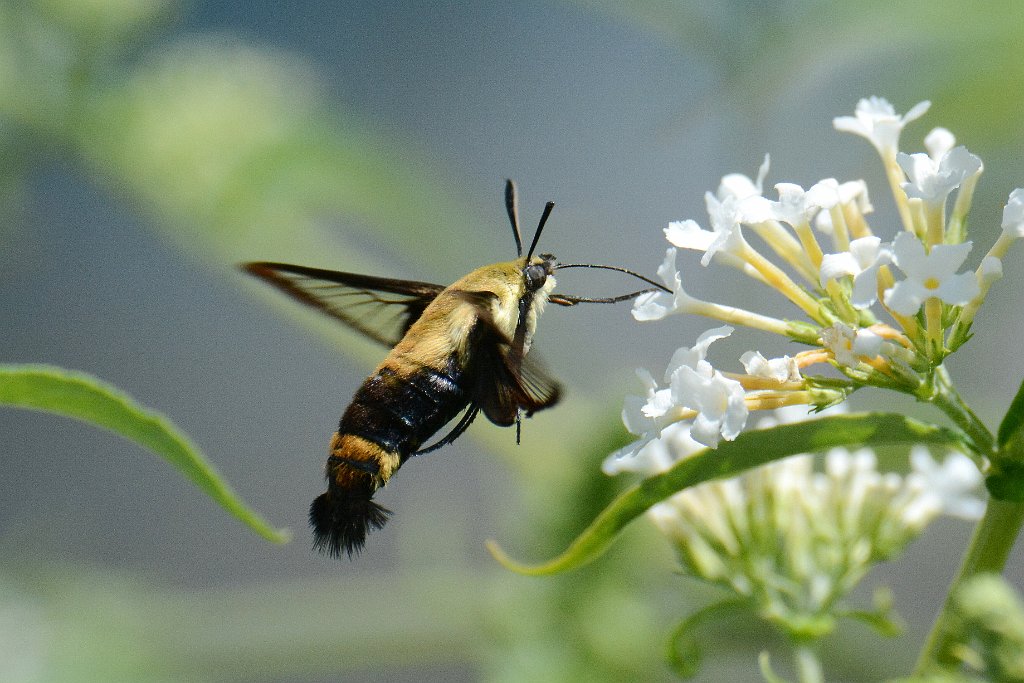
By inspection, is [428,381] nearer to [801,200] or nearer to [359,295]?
[359,295]

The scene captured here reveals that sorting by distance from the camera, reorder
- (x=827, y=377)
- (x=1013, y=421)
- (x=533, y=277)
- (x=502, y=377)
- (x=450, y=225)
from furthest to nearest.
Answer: (x=450, y=225), (x=533, y=277), (x=502, y=377), (x=827, y=377), (x=1013, y=421)

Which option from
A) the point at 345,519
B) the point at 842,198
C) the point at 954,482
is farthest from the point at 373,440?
the point at 954,482

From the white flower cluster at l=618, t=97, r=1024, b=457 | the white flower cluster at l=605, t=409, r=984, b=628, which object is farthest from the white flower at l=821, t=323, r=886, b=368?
the white flower cluster at l=605, t=409, r=984, b=628

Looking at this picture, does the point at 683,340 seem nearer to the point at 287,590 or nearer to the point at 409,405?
the point at 287,590

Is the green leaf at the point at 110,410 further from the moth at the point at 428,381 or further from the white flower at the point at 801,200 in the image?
the white flower at the point at 801,200

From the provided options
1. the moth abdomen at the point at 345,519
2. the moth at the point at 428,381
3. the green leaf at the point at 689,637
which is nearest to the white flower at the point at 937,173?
the moth at the point at 428,381

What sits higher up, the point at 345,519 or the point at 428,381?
the point at 428,381

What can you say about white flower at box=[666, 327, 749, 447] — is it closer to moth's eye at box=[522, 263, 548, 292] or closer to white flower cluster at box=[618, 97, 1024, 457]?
white flower cluster at box=[618, 97, 1024, 457]
